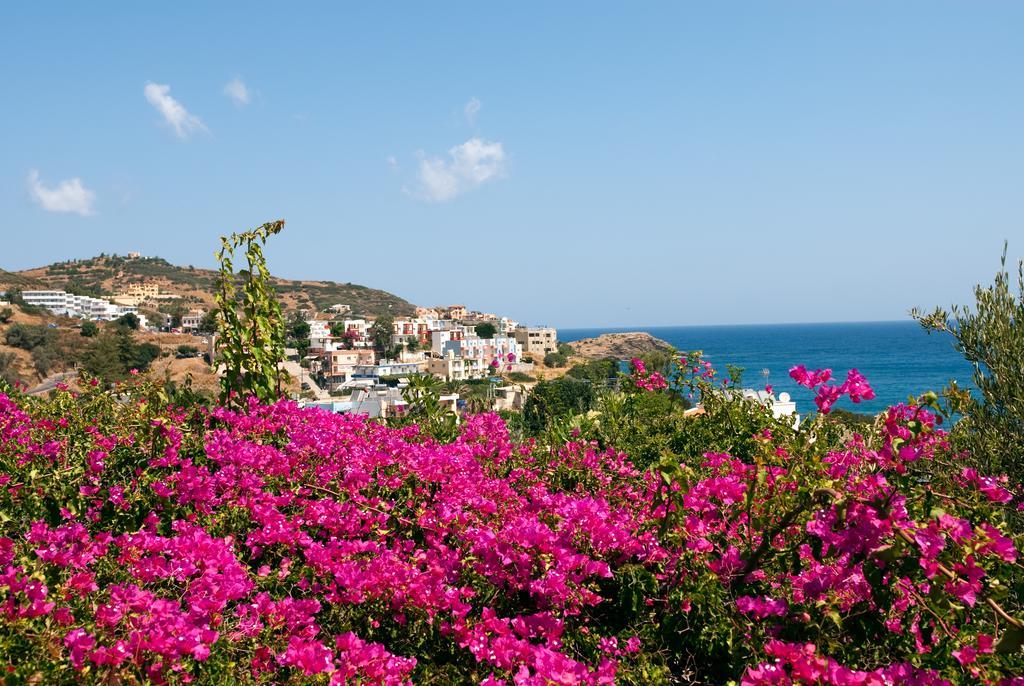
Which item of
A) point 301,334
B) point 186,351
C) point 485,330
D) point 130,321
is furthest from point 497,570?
point 485,330

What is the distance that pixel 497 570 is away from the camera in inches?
116

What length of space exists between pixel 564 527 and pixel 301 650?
125 centimetres

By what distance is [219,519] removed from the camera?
134 inches

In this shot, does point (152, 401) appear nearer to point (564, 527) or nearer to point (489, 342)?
point (564, 527)

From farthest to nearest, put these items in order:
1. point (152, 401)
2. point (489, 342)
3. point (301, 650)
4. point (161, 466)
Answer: point (489, 342) → point (152, 401) → point (161, 466) → point (301, 650)

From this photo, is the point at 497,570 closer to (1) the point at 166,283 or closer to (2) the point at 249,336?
(2) the point at 249,336

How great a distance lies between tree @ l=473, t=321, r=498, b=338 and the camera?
115000 millimetres

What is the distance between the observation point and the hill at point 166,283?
121938 mm

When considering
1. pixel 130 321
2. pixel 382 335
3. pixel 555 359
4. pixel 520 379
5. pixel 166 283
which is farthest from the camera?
pixel 166 283

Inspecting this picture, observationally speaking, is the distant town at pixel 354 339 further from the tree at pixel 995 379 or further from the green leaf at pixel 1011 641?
the green leaf at pixel 1011 641

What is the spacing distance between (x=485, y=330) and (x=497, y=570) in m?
113

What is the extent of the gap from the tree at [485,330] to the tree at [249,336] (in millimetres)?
108025

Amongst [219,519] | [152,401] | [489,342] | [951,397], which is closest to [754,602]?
[951,397]

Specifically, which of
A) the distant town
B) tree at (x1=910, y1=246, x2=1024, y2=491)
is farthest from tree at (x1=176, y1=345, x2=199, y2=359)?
tree at (x1=910, y1=246, x2=1024, y2=491)
